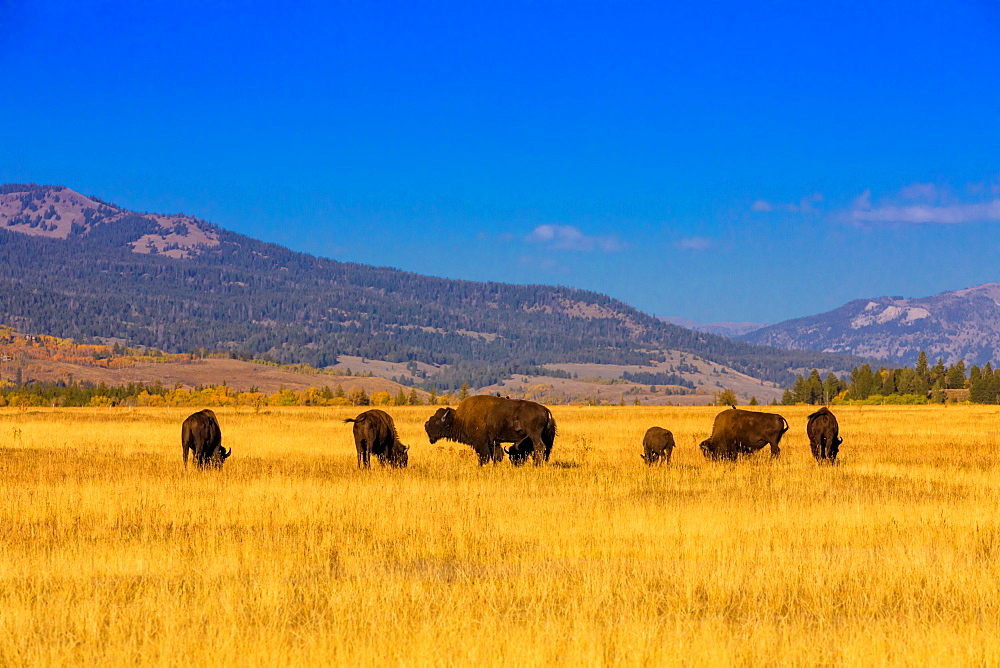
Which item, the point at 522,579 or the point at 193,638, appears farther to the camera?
the point at 522,579

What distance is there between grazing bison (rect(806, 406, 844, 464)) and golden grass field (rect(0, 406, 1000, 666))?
2.18m

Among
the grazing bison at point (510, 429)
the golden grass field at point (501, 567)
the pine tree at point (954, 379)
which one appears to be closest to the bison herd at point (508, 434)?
the grazing bison at point (510, 429)

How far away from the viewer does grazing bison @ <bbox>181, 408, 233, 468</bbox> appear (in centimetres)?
2228

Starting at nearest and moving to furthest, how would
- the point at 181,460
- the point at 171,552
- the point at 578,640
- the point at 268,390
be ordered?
the point at 578,640
the point at 171,552
the point at 181,460
the point at 268,390

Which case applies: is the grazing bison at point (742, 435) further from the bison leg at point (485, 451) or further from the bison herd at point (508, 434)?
the bison leg at point (485, 451)

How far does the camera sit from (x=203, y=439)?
22.4 meters

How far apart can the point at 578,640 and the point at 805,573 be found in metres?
3.64

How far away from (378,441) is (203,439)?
13.3 ft

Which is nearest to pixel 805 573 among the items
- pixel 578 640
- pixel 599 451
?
pixel 578 640

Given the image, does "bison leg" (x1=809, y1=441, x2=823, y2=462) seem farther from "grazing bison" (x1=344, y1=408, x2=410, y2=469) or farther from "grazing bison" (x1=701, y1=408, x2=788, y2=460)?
"grazing bison" (x1=344, y1=408, x2=410, y2=469)

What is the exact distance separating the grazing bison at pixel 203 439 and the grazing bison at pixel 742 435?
12172 millimetres

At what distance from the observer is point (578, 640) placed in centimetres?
747

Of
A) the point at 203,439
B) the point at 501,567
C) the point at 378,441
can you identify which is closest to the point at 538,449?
the point at 378,441

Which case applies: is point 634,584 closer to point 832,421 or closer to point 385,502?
point 385,502
